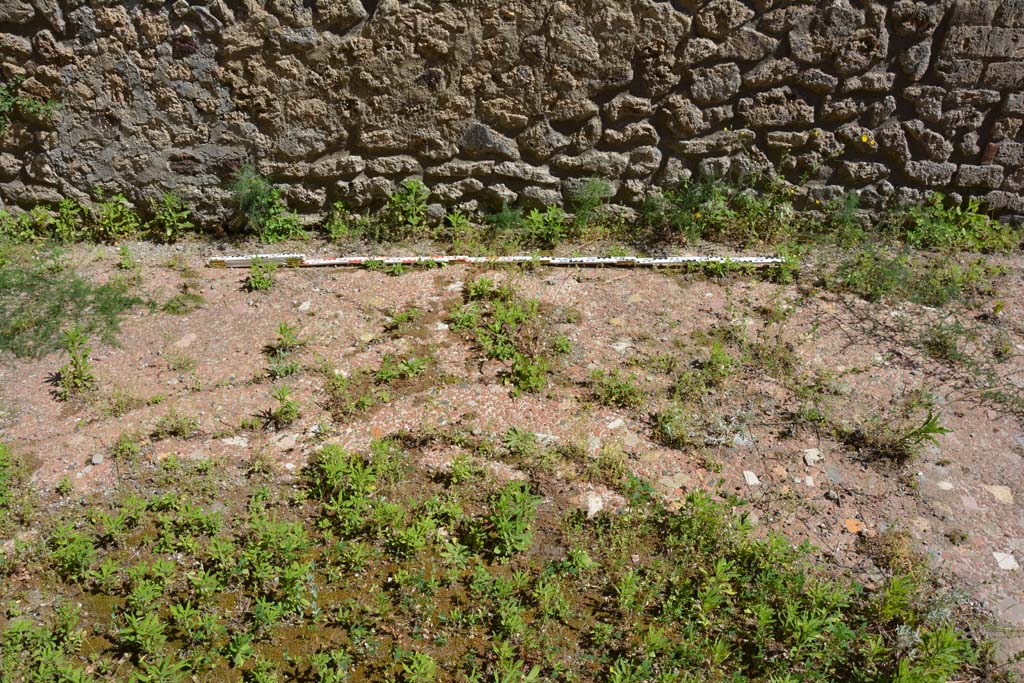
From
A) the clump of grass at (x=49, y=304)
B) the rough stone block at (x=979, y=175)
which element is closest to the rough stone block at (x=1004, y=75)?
the rough stone block at (x=979, y=175)

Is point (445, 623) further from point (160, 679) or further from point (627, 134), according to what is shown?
point (627, 134)

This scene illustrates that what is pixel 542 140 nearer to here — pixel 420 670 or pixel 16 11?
pixel 16 11

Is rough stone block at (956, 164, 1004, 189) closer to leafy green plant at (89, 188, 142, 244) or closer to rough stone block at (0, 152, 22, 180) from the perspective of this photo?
leafy green plant at (89, 188, 142, 244)

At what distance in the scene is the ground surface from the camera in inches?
140

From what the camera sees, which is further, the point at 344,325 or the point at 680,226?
the point at 680,226

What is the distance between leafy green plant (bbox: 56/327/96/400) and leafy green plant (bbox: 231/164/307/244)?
1.39 m

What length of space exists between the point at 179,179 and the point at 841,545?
432cm

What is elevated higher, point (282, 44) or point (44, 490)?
point (282, 44)

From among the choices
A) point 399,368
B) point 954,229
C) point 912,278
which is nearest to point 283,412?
point 399,368

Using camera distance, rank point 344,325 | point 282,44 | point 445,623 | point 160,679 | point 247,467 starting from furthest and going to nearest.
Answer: point 282,44 → point 344,325 → point 247,467 → point 445,623 → point 160,679

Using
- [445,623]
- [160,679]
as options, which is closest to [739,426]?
[445,623]

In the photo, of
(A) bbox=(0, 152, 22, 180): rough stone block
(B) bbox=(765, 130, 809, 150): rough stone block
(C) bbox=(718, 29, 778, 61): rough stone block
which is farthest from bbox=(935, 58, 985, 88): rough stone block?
(A) bbox=(0, 152, 22, 180): rough stone block

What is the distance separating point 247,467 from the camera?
3676 millimetres

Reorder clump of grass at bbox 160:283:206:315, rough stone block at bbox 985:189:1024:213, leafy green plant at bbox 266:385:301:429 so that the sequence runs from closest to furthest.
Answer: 1. leafy green plant at bbox 266:385:301:429
2. clump of grass at bbox 160:283:206:315
3. rough stone block at bbox 985:189:1024:213
